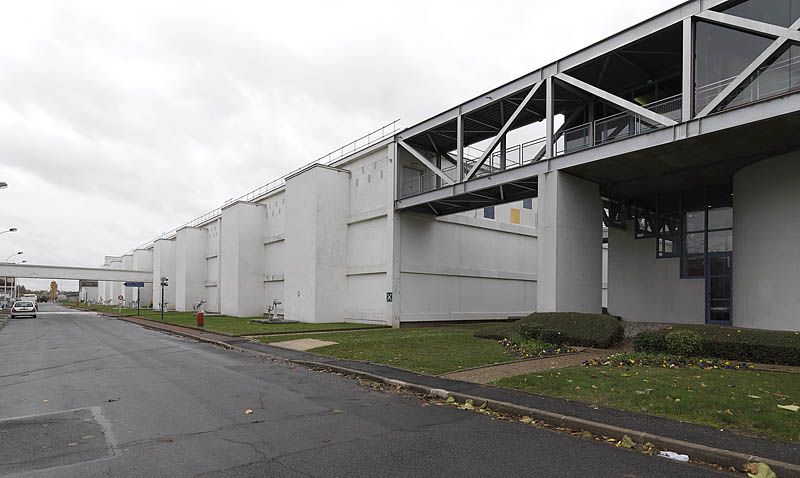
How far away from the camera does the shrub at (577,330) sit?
15.9 meters

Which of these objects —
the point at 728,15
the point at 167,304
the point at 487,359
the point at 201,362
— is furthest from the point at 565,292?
the point at 167,304

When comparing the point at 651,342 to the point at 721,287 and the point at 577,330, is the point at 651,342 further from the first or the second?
the point at 721,287

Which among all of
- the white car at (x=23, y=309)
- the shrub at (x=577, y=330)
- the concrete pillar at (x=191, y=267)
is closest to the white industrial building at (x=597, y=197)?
the shrub at (x=577, y=330)

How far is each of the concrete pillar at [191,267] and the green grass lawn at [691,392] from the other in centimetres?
5237

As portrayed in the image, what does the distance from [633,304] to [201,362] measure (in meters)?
20.3

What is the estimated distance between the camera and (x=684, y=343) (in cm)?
1298

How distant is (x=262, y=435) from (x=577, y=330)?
39.7 ft

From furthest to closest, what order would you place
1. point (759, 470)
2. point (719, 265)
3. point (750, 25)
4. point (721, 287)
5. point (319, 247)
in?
point (319, 247) < point (719, 265) < point (721, 287) < point (750, 25) < point (759, 470)

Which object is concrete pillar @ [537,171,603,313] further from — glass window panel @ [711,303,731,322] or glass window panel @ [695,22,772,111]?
glass window panel @ [695,22,772,111]

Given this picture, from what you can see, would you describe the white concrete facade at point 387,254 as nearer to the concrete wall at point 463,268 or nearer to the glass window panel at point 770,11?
the concrete wall at point 463,268

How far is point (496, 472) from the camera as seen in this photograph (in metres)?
5.52

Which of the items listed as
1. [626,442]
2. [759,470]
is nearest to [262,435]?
[626,442]

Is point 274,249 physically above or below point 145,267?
above

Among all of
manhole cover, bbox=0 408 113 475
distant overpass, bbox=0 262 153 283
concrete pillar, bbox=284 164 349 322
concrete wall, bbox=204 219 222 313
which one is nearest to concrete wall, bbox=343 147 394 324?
concrete pillar, bbox=284 164 349 322
